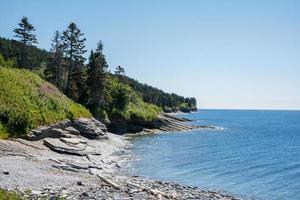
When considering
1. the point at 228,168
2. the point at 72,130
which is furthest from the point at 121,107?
the point at 228,168

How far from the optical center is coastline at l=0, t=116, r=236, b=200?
27156 millimetres

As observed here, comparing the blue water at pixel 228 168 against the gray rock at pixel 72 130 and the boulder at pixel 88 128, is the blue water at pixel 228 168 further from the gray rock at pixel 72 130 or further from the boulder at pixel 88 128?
the gray rock at pixel 72 130

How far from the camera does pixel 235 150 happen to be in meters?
70.2

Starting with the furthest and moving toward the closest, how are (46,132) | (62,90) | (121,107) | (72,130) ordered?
(121,107)
(62,90)
(72,130)
(46,132)

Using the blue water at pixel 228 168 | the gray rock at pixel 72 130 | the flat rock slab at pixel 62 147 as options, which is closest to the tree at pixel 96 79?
the blue water at pixel 228 168

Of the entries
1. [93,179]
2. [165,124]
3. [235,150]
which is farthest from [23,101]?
[165,124]

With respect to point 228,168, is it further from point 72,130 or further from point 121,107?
point 121,107

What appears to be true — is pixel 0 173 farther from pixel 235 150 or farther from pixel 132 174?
pixel 235 150

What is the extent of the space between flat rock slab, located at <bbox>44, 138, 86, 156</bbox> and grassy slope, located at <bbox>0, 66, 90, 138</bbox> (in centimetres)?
278

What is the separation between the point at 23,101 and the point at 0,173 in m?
25.1

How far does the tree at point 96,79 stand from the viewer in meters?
86.8

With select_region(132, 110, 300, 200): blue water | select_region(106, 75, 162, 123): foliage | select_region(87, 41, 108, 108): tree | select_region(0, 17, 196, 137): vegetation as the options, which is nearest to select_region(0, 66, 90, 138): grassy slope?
select_region(0, 17, 196, 137): vegetation

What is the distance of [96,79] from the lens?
86812 mm

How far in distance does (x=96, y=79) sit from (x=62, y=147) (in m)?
39.9
